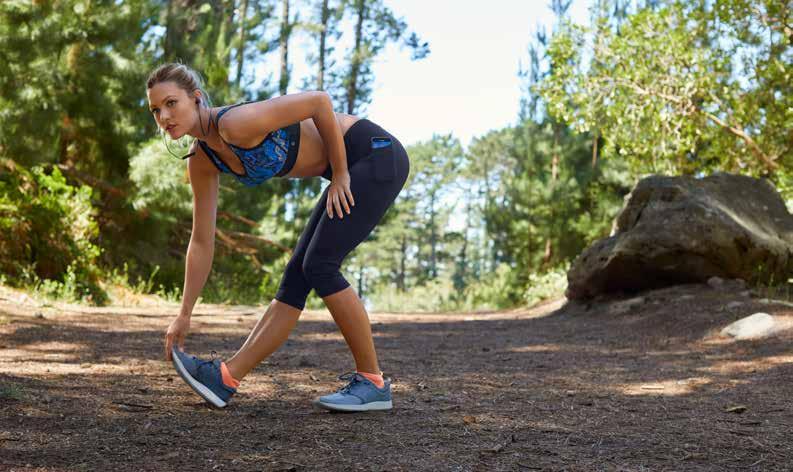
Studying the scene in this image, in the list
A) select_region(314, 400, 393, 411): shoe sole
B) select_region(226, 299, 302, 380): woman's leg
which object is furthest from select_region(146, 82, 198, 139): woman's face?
select_region(314, 400, 393, 411): shoe sole

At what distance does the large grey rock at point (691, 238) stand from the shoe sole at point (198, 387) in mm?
5861

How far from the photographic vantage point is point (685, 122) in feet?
32.1

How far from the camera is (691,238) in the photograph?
7594mm

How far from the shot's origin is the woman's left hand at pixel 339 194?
2842 mm

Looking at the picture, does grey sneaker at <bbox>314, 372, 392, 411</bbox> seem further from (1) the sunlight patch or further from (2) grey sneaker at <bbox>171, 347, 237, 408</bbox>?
(1) the sunlight patch

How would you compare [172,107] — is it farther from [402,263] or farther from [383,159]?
[402,263]

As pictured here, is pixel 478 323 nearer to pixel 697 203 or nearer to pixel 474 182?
pixel 697 203

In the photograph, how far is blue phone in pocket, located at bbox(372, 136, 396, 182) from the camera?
9.80 ft

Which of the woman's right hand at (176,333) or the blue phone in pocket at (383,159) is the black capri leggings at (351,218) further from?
the woman's right hand at (176,333)

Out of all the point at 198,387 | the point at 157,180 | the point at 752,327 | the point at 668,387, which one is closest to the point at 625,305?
the point at 752,327

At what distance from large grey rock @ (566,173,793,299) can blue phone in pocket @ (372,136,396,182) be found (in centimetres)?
541

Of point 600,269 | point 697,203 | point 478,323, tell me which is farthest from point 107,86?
point 697,203

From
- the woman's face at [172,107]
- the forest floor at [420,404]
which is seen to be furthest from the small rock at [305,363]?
the woman's face at [172,107]

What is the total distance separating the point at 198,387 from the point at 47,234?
18.7ft
